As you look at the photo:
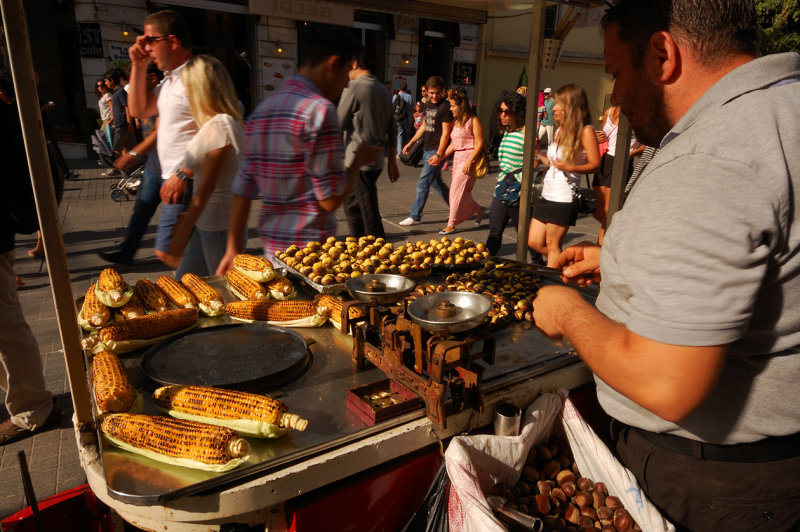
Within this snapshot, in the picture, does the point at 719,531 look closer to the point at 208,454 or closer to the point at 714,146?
the point at 714,146

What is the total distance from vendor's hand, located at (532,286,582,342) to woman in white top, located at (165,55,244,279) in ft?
8.89

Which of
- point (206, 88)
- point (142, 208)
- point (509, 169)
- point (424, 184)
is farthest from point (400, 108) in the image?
point (206, 88)

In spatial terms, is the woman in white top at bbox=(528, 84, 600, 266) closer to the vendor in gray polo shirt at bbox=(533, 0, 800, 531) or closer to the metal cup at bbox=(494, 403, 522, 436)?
the metal cup at bbox=(494, 403, 522, 436)

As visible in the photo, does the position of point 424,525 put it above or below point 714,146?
below

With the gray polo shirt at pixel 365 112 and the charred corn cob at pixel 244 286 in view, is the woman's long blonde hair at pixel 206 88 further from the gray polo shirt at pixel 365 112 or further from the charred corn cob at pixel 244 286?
the gray polo shirt at pixel 365 112

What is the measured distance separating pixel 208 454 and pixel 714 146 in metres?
1.45

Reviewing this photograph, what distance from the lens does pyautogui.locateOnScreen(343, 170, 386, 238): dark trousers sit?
5.85 meters

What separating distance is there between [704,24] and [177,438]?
5.65 ft

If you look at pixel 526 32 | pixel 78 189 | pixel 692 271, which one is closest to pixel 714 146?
pixel 692 271

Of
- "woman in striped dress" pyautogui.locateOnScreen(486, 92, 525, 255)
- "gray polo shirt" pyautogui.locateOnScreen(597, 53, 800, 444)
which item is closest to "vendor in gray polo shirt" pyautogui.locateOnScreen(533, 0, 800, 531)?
"gray polo shirt" pyautogui.locateOnScreen(597, 53, 800, 444)

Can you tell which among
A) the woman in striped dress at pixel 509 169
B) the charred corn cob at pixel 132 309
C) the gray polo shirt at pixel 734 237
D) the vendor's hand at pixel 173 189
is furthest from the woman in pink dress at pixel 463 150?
the gray polo shirt at pixel 734 237

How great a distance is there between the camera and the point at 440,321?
1.63 metres

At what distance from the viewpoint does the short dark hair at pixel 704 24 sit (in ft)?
4.08

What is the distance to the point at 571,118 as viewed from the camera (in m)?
5.77
